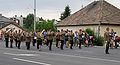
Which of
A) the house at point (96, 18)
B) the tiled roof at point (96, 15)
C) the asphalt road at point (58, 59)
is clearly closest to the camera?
the asphalt road at point (58, 59)

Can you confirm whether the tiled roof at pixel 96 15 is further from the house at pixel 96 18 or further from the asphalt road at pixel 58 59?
the asphalt road at pixel 58 59

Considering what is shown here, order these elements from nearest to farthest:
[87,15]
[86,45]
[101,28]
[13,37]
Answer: [13,37] < [86,45] < [101,28] < [87,15]

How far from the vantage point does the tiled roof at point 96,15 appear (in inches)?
2156

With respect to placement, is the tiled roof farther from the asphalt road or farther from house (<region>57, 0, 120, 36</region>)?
the asphalt road

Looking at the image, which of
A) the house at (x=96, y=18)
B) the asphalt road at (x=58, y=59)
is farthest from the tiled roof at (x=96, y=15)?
the asphalt road at (x=58, y=59)

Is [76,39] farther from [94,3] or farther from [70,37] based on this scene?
[94,3]

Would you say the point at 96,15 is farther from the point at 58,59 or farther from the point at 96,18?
the point at 58,59

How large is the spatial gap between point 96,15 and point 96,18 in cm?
109

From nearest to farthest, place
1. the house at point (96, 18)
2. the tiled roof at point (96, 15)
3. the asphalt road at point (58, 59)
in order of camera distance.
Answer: the asphalt road at point (58, 59) < the house at point (96, 18) < the tiled roof at point (96, 15)

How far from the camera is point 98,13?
5603cm

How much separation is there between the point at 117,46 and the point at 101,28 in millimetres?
20880

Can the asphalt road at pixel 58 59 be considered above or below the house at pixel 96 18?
below

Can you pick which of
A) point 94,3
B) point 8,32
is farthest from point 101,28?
point 8,32

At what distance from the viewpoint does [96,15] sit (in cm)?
5588
